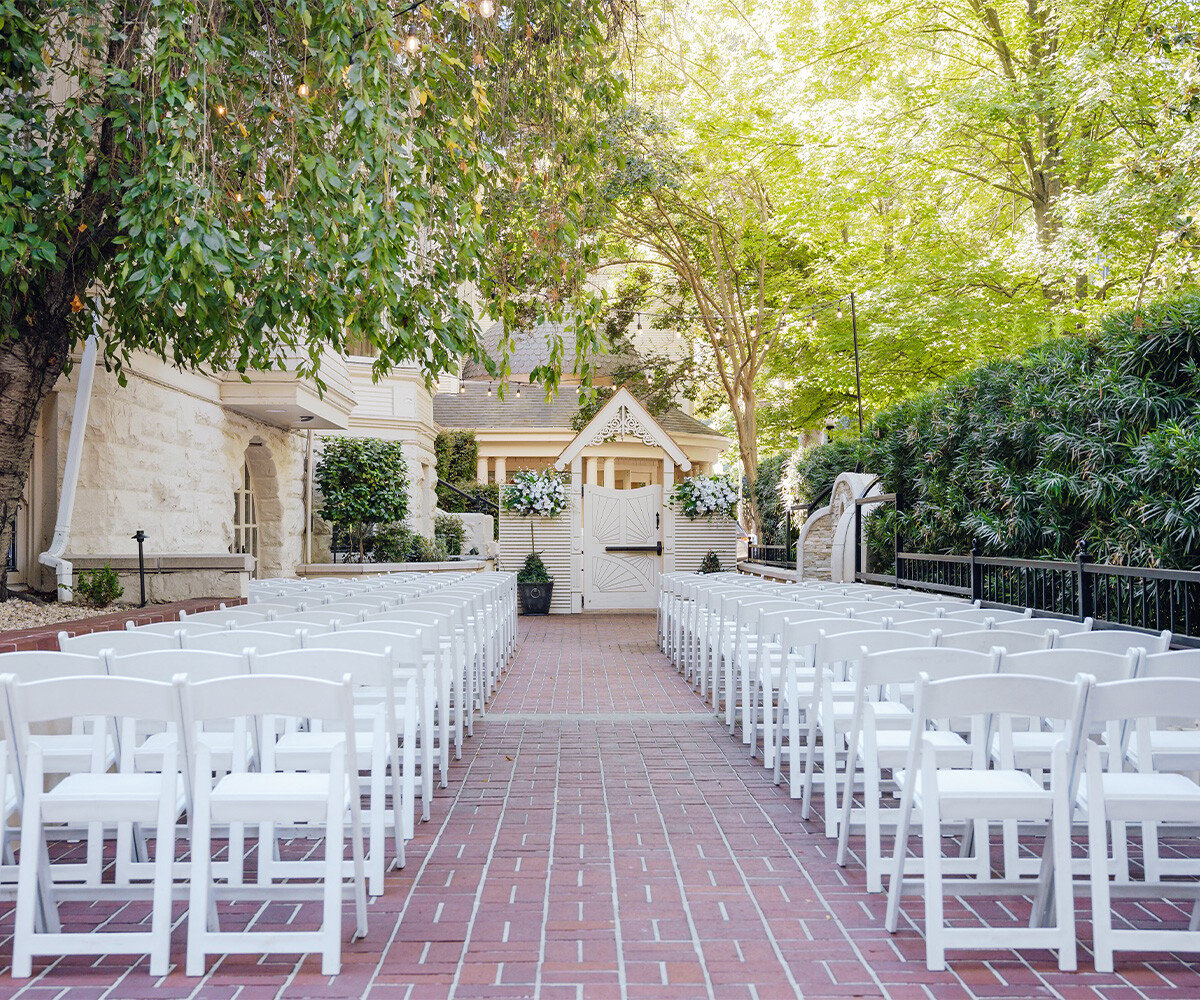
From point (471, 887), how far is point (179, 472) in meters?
8.38

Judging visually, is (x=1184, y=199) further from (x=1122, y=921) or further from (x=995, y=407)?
(x=1122, y=921)

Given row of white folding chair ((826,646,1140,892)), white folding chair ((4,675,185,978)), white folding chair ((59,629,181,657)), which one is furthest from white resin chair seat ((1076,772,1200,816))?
white folding chair ((59,629,181,657))

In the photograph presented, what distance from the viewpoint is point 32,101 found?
657cm

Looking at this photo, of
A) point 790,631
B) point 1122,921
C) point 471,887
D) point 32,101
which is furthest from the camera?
point 32,101

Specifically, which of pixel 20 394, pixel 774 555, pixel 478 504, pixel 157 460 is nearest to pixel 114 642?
pixel 20 394

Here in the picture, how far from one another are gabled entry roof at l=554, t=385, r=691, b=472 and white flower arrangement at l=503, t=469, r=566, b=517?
0.41 m

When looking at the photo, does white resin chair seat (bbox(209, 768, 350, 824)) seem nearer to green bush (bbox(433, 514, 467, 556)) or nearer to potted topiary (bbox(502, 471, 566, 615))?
potted topiary (bbox(502, 471, 566, 615))

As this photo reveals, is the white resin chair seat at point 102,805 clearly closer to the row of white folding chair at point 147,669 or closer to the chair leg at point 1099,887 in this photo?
the row of white folding chair at point 147,669

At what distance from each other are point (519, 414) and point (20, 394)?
25454mm

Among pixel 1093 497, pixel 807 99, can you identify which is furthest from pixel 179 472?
pixel 807 99

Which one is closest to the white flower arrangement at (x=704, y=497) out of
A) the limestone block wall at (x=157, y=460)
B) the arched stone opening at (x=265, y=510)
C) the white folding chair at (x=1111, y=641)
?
the arched stone opening at (x=265, y=510)

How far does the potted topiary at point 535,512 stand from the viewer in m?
18.4

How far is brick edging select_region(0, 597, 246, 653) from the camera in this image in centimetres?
556

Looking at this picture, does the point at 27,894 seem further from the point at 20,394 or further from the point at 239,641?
the point at 20,394
